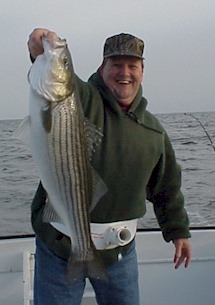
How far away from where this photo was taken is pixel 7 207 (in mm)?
8867

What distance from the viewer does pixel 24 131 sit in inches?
89.4

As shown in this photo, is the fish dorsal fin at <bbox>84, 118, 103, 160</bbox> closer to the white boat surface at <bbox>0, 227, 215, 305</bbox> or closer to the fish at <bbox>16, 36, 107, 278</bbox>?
the fish at <bbox>16, 36, 107, 278</bbox>

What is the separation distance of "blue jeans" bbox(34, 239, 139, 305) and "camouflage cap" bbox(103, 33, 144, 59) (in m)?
1.11

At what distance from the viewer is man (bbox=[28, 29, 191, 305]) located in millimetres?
2832

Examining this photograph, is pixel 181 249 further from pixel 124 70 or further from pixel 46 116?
pixel 46 116

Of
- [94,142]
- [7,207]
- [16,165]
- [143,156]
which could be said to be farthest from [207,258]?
[16,165]

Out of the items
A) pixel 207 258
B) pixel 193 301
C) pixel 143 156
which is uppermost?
pixel 143 156

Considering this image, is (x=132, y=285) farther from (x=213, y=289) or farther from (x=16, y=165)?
(x=16, y=165)

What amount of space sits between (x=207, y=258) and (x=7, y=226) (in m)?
3.97

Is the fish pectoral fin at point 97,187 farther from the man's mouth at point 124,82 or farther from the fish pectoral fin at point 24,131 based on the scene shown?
the man's mouth at point 124,82

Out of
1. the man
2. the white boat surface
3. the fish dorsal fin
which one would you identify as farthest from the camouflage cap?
the white boat surface

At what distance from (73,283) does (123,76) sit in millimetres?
1150

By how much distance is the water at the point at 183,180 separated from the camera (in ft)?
25.3

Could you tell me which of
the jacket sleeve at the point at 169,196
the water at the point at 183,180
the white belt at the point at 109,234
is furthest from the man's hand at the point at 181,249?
the water at the point at 183,180
